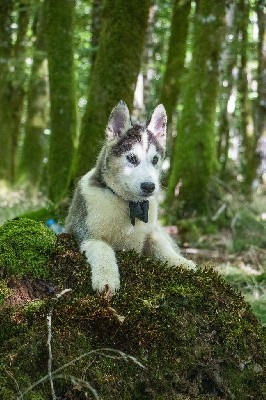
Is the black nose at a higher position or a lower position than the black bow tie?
higher

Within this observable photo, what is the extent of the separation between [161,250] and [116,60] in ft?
13.5

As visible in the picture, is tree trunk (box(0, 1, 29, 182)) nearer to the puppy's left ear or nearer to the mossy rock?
the puppy's left ear

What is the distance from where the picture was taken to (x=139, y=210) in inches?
195

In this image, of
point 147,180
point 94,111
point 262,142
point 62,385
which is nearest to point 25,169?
point 262,142

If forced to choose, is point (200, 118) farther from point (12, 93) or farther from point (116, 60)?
point (12, 93)

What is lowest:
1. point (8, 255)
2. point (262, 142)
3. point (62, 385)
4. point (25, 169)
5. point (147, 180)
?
point (25, 169)

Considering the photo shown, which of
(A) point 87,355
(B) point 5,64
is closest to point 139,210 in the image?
(A) point 87,355

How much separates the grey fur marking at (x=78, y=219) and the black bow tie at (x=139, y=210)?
0.39m

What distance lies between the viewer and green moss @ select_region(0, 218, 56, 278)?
425 centimetres

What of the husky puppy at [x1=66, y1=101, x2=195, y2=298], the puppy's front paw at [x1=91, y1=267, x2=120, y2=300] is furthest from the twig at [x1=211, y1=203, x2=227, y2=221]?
the puppy's front paw at [x1=91, y1=267, x2=120, y2=300]

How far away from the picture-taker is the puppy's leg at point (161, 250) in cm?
500

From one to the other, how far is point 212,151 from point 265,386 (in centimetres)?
827

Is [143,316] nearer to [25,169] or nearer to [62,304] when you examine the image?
[62,304]

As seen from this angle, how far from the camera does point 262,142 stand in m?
16.3
